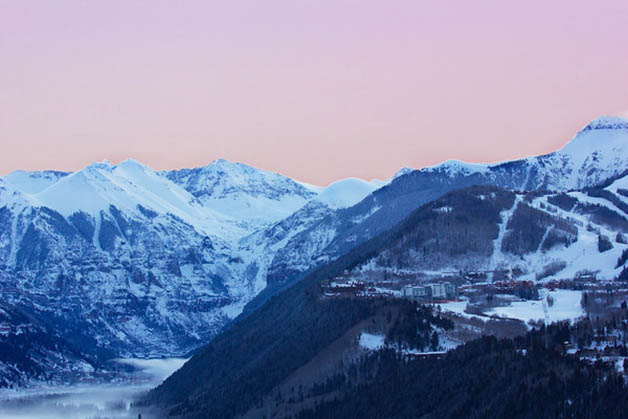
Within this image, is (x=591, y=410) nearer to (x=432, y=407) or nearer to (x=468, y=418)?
(x=468, y=418)

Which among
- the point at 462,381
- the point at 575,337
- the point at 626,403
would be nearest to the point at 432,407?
the point at 462,381

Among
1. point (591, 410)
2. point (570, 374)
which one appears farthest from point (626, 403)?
point (570, 374)

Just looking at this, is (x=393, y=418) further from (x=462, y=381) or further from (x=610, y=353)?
(x=610, y=353)

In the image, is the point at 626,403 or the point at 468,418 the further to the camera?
the point at 468,418

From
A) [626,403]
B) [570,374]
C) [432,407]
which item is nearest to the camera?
[626,403]

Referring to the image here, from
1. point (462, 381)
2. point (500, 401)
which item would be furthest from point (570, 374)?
point (462, 381)

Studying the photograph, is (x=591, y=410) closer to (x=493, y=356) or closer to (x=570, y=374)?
(x=570, y=374)

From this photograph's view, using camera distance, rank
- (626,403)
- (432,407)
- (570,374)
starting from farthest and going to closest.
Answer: (432,407), (570,374), (626,403)
